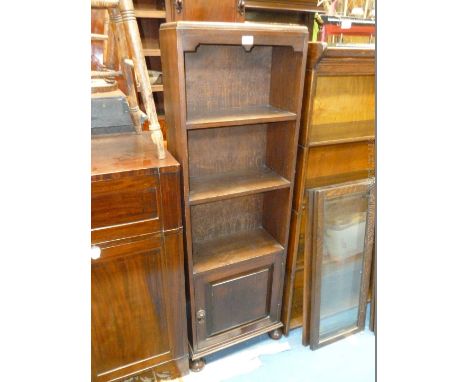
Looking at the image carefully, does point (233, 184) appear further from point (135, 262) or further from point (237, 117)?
point (135, 262)

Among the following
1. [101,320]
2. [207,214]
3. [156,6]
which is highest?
[156,6]

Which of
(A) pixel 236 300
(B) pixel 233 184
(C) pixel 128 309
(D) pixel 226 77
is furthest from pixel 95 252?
(D) pixel 226 77

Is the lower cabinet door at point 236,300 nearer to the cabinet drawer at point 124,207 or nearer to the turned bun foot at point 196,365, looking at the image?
the turned bun foot at point 196,365

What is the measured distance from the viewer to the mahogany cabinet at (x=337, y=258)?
4.85 ft

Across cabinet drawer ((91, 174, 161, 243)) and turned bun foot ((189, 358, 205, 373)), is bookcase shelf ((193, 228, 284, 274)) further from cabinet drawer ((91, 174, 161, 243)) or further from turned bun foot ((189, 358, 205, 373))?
turned bun foot ((189, 358, 205, 373))

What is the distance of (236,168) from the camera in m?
1.54

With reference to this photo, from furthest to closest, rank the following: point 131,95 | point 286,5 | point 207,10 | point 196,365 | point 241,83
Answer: point 286,5, point 207,10, point 196,365, point 241,83, point 131,95

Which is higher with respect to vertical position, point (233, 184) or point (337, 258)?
point (233, 184)

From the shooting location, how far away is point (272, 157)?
1512 mm

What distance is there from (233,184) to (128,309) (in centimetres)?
62

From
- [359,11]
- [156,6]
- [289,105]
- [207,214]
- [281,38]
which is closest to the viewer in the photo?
[359,11]
